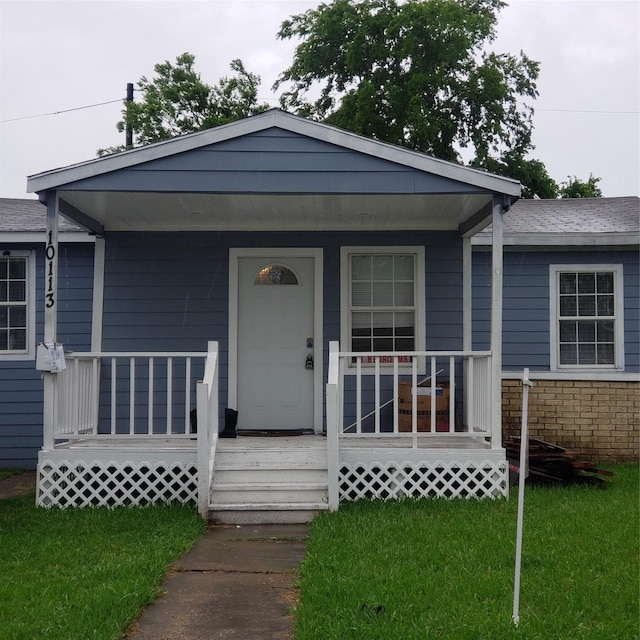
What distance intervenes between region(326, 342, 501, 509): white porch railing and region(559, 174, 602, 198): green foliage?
783 inches

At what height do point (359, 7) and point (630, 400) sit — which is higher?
point (359, 7)

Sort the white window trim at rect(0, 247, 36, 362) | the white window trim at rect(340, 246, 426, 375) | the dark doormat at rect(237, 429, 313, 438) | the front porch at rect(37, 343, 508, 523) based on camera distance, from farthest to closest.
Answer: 1. the white window trim at rect(0, 247, 36, 362)
2. the white window trim at rect(340, 246, 426, 375)
3. the dark doormat at rect(237, 429, 313, 438)
4. the front porch at rect(37, 343, 508, 523)

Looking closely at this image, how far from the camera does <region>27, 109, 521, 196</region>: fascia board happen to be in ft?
23.8

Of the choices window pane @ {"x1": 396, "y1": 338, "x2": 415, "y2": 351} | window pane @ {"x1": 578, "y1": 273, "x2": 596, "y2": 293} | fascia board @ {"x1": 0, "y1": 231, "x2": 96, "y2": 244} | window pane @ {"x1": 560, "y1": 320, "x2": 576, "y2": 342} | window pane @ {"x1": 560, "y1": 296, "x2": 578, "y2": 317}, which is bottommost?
window pane @ {"x1": 396, "y1": 338, "x2": 415, "y2": 351}

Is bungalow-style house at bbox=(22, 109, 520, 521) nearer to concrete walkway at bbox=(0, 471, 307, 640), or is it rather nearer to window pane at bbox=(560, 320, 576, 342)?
concrete walkway at bbox=(0, 471, 307, 640)

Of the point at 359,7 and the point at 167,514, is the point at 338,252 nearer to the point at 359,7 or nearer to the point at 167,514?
the point at 167,514

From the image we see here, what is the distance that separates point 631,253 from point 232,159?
5.24 metres

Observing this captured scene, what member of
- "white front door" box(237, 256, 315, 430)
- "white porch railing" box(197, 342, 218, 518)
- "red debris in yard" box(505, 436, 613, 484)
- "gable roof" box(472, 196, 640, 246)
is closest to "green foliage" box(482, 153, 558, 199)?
"gable roof" box(472, 196, 640, 246)

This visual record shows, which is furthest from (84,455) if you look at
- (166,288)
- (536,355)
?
(536,355)

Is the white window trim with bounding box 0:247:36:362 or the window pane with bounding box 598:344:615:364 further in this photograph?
the window pane with bounding box 598:344:615:364

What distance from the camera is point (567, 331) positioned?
1004cm

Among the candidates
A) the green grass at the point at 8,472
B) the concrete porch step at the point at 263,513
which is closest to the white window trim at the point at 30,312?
the green grass at the point at 8,472

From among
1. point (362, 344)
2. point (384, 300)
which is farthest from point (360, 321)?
point (384, 300)

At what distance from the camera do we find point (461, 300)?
31.5 ft
